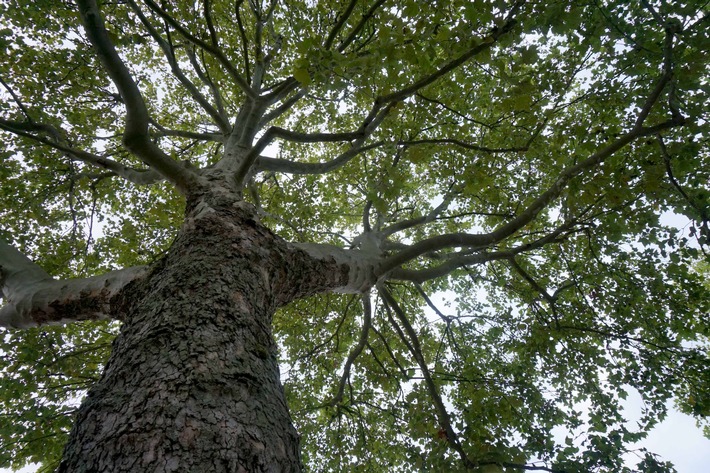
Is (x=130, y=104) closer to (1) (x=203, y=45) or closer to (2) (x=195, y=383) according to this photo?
(1) (x=203, y=45)

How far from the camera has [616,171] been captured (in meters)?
3.91

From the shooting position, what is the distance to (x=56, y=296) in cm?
298

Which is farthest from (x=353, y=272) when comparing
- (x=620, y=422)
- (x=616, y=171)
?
(x=620, y=422)

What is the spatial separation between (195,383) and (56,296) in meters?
2.45

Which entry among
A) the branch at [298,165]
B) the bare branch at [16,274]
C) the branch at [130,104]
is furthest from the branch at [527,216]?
the bare branch at [16,274]

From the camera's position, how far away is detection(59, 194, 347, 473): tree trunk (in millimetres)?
1122

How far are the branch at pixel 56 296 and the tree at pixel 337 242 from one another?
0.08 feet

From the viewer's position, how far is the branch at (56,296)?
2.82 meters

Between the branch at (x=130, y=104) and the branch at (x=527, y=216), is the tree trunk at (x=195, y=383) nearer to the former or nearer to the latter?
the branch at (x=130, y=104)

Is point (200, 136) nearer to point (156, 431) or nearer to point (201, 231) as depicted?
point (201, 231)

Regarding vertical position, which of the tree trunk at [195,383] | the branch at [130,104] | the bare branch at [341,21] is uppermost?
the bare branch at [341,21]

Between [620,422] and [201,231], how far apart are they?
478 cm

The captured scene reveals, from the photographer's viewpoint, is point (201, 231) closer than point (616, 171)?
Yes

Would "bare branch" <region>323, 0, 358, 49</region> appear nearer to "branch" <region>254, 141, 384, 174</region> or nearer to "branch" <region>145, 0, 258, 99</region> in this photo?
"branch" <region>145, 0, 258, 99</region>
